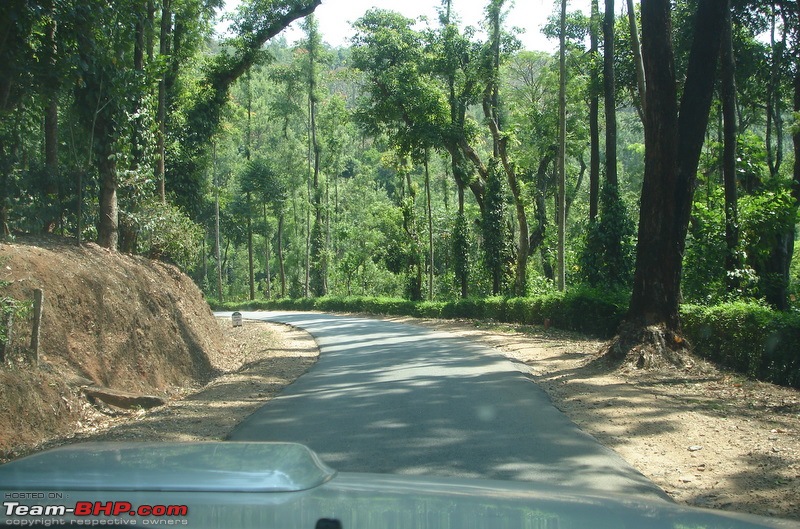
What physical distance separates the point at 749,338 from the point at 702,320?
1.54 metres

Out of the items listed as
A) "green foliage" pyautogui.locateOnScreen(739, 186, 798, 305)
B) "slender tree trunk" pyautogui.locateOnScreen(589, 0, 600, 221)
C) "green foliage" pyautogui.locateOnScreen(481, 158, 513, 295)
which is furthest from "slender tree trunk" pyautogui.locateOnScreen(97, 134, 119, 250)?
"green foliage" pyautogui.locateOnScreen(481, 158, 513, 295)

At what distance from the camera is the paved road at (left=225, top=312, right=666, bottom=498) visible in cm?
668

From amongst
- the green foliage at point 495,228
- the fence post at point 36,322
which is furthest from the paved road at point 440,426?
the green foliage at point 495,228

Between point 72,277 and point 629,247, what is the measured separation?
57.2 feet

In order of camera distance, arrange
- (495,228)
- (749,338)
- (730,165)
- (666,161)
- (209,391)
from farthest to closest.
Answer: (495,228) < (730,165) < (666,161) < (209,391) < (749,338)

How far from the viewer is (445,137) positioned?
3425 cm

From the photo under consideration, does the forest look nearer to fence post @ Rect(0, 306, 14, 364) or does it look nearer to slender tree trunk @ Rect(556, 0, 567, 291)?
slender tree trunk @ Rect(556, 0, 567, 291)

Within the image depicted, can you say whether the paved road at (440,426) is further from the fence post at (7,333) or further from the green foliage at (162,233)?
the green foliage at (162,233)

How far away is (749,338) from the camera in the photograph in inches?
481

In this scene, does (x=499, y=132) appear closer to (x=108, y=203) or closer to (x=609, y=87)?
(x=609, y=87)

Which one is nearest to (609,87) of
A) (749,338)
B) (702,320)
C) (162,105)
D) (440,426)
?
(702,320)

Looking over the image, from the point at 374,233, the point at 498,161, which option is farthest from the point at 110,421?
the point at 374,233

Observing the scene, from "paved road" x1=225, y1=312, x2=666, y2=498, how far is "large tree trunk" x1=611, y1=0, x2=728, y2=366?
2.89 meters

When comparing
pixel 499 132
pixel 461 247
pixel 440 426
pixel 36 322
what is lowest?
pixel 440 426
